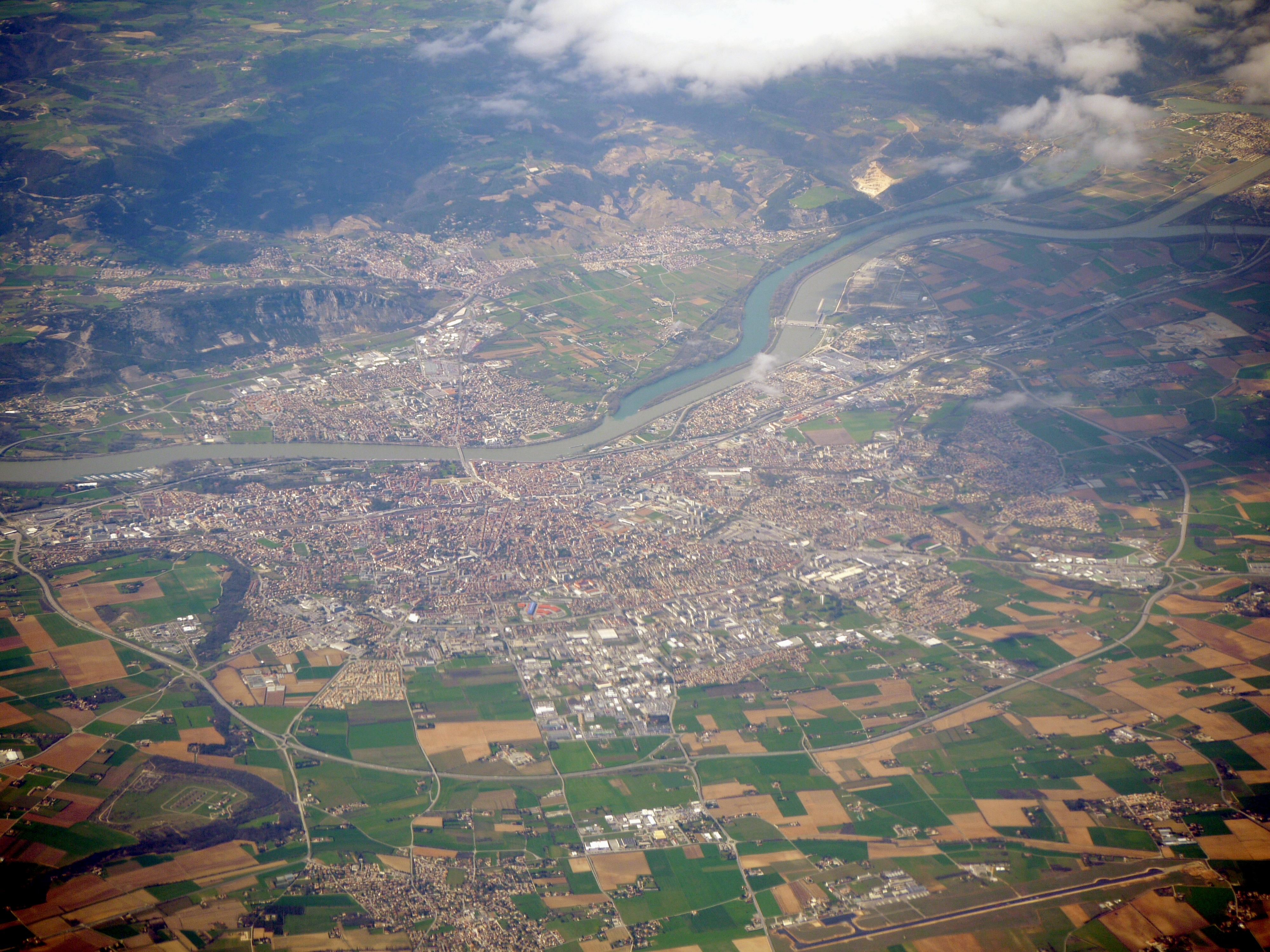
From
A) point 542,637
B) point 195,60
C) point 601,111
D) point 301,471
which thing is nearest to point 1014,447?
point 542,637

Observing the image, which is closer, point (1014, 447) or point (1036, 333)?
point (1014, 447)

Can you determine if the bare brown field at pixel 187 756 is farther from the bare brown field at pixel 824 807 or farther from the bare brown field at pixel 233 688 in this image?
the bare brown field at pixel 824 807

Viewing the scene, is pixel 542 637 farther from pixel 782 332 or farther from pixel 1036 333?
pixel 1036 333

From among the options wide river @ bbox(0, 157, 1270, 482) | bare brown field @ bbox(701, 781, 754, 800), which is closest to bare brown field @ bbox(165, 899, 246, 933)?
bare brown field @ bbox(701, 781, 754, 800)

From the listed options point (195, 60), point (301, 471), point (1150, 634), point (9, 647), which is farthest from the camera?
point (195, 60)

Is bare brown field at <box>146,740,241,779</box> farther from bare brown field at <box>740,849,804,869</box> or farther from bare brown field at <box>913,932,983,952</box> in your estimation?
bare brown field at <box>913,932,983,952</box>

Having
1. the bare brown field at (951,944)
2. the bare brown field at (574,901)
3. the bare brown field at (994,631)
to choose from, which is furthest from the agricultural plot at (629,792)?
the bare brown field at (994,631)
